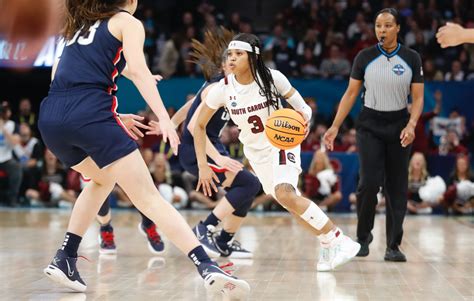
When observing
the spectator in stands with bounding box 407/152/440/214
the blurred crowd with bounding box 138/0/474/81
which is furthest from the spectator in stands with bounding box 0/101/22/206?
the spectator in stands with bounding box 407/152/440/214

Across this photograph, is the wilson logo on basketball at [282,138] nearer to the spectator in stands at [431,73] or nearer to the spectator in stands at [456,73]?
the spectator in stands at [431,73]

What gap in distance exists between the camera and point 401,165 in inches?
292

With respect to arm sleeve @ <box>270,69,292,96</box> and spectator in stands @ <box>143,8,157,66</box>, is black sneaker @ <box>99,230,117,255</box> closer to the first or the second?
arm sleeve @ <box>270,69,292,96</box>

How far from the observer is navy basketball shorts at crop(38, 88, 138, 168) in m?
4.93

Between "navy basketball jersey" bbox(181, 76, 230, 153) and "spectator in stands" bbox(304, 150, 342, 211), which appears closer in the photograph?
"navy basketball jersey" bbox(181, 76, 230, 153)

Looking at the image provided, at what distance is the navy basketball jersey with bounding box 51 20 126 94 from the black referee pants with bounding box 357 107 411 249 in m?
2.97

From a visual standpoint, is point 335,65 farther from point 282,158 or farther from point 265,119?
point 282,158

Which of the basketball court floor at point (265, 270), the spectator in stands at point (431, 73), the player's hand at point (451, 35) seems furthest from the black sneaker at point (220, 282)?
the spectator in stands at point (431, 73)

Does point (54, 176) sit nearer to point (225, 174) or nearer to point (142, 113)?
point (142, 113)

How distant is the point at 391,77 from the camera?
7344 millimetres

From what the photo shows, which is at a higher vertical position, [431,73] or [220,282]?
[431,73]

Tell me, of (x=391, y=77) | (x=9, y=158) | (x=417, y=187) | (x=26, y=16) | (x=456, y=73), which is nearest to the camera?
(x=26, y=16)

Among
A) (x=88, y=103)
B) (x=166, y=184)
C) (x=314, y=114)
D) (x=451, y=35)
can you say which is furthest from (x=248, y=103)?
(x=314, y=114)

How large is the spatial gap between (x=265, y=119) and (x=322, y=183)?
733 centimetres
